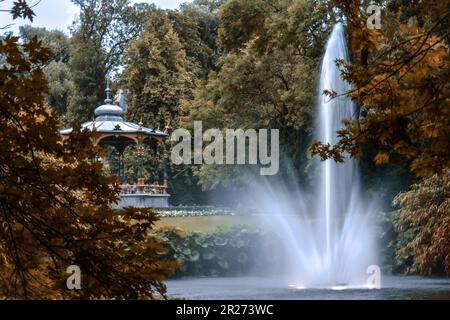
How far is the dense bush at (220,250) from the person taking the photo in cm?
1791

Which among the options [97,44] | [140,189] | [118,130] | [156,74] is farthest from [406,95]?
[97,44]

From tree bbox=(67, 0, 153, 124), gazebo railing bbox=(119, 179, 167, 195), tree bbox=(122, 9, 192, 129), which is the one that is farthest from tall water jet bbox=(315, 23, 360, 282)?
tree bbox=(67, 0, 153, 124)

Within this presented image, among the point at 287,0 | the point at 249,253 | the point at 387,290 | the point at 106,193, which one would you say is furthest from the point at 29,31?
the point at 106,193

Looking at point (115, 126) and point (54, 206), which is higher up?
point (115, 126)

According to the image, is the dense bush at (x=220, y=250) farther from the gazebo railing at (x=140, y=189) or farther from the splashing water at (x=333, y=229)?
the gazebo railing at (x=140, y=189)

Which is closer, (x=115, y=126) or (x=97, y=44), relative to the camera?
(x=115, y=126)

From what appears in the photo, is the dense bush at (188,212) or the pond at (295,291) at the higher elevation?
the dense bush at (188,212)

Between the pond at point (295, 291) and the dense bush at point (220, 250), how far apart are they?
1.57 m

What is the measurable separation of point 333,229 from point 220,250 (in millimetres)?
2502

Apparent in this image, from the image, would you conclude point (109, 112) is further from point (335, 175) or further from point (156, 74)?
point (335, 175)

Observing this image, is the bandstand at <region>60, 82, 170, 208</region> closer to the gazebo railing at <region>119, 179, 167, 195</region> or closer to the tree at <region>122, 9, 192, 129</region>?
the gazebo railing at <region>119, 179, 167, 195</region>

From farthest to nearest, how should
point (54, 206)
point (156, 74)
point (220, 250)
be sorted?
point (156, 74), point (220, 250), point (54, 206)

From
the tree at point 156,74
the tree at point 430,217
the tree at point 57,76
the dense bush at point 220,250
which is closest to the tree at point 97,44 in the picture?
the tree at point 57,76

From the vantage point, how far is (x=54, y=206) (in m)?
4.43
